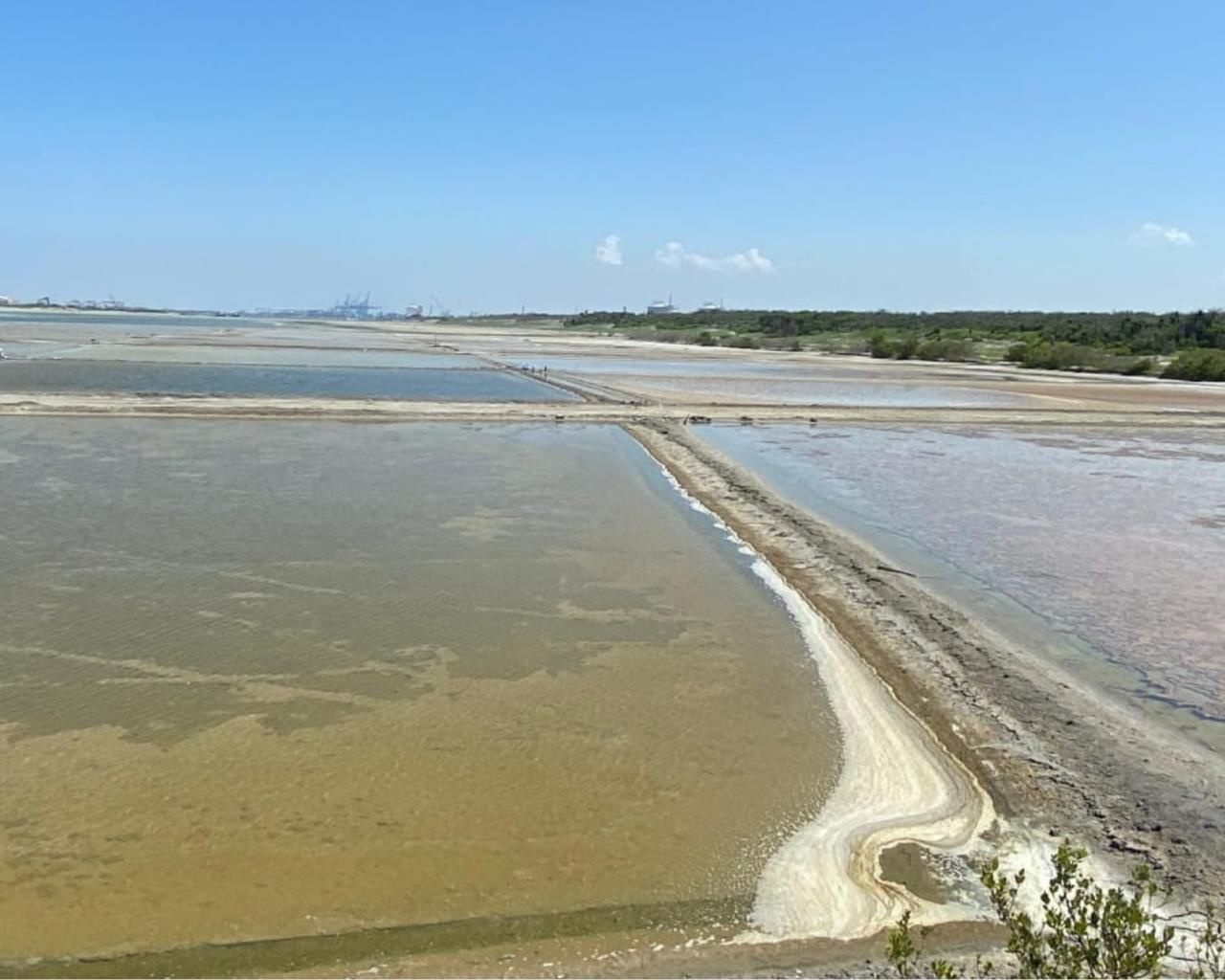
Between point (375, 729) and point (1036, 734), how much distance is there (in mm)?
4714

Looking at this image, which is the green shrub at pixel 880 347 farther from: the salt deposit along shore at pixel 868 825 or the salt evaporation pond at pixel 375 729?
the salt deposit along shore at pixel 868 825

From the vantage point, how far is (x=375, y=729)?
649 cm

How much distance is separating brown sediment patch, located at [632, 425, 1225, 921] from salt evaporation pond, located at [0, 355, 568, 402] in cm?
2337

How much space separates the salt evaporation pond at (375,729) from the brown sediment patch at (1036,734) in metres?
0.89

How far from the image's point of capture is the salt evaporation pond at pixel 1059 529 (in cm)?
884

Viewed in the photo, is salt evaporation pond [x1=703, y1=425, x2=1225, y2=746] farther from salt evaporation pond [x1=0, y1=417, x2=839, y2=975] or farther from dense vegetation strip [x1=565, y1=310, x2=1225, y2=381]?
dense vegetation strip [x1=565, y1=310, x2=1225, y2=381]

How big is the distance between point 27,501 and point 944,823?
12.8 m

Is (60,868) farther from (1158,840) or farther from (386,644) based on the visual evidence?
(1158,840)

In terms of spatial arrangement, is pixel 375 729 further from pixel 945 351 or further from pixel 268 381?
pixel 945 351

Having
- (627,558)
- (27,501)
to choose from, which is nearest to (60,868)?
(627,558)

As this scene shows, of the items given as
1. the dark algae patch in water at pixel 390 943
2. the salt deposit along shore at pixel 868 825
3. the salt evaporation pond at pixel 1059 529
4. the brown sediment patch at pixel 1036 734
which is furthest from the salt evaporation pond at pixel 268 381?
the dark algae patch in water at pixel 390 943

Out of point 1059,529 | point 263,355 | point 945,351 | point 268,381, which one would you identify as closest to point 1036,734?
point 1059,529

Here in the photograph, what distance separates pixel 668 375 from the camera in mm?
48406

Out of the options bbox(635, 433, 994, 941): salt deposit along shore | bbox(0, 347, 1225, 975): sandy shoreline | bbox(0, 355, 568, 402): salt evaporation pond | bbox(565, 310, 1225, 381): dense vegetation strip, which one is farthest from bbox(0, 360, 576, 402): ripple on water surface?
bbox(565, 310, 1225, 381): dense vegetation strip
